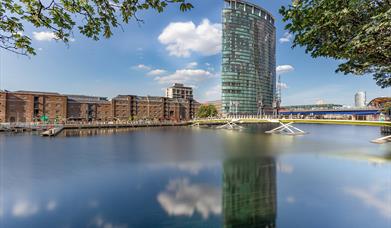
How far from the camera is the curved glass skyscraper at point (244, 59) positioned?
14725 centimetres

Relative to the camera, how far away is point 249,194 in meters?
15.4

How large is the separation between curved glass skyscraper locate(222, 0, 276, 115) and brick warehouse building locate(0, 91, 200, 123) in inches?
1515

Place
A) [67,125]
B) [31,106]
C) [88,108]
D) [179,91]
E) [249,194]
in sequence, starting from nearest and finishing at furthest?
[249,194]
[67,125]
[31,106]
[88,108]
[179,91]

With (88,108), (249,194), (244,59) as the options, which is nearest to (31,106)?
(88,108)

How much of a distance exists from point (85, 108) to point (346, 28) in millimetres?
132683

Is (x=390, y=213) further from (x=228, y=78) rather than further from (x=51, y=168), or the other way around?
(x=228, y=78)

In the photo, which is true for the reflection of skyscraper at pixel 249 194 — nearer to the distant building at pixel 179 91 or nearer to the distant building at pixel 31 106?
the distant building at pixel 31 106

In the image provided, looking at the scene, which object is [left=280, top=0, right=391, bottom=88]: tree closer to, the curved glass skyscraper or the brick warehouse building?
the brick warehouse building

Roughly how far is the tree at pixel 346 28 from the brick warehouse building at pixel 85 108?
120141 mm

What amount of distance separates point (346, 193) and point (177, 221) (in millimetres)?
13433

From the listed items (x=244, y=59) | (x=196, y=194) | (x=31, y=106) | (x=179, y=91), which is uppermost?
(x=244, y=59)

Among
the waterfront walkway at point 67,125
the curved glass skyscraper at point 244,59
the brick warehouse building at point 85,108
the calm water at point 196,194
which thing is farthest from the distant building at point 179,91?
the calm water at point 196,194

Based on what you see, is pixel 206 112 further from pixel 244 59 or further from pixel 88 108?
pixel 88 108

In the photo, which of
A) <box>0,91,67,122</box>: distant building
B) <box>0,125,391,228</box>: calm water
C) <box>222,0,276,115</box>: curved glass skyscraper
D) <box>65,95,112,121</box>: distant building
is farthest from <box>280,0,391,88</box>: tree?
<box>222,0,276,115</box>: curved glass skyscraper
